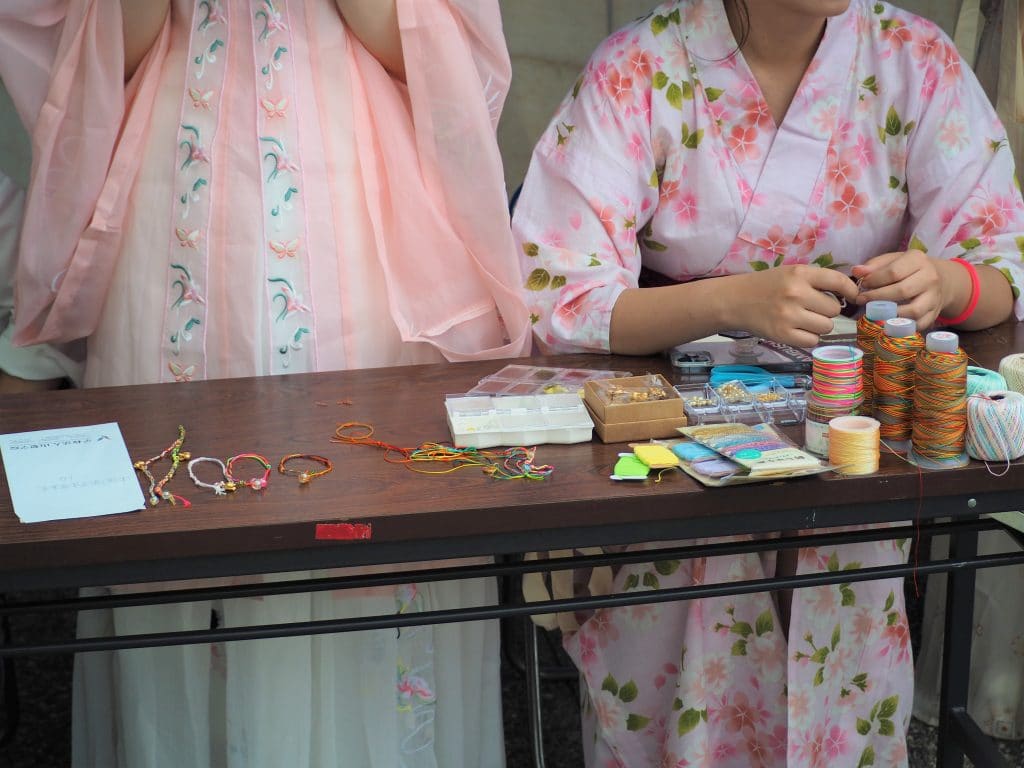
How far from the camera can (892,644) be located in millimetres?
1712

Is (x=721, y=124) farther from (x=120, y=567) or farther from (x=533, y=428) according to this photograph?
(x=120, y=567)

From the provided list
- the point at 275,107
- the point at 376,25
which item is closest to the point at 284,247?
the point at 275,107

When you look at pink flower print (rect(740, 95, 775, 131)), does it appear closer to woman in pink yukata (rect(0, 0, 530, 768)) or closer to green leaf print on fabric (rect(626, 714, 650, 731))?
woman in pink yukata (rect(0, 0, 530, 768))

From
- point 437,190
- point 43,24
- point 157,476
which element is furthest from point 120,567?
point 43,24

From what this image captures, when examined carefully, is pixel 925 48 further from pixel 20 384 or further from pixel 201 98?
pixel 20 384

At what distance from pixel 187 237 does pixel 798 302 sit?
2.57 feet

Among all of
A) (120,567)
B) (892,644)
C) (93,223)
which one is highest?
(93,223)

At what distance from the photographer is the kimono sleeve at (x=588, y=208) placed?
5.48 feet

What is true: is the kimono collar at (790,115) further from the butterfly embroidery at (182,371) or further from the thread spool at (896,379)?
the butterfly embroidery at (182,371)

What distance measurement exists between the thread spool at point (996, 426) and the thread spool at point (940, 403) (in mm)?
11

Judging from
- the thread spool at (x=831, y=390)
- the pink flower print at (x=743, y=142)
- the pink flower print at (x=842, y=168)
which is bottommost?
the thread spool at (x=831, y=390)

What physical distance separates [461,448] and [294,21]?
656mm

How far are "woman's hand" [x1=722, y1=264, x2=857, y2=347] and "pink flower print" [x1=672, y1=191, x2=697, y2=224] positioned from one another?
273 mm

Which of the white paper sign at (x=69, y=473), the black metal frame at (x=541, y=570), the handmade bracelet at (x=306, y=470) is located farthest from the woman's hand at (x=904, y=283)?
the white paper sign at (x=69, y=473)
